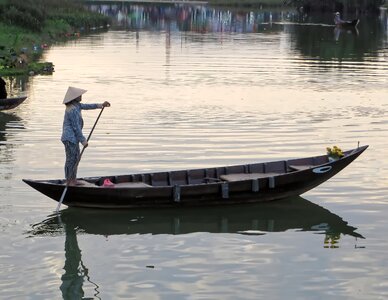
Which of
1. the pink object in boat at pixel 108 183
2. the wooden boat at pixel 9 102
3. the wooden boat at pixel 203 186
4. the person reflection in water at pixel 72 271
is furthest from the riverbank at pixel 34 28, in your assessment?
the person reflection in water at pixel 72 271

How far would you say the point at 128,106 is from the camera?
29.7 m

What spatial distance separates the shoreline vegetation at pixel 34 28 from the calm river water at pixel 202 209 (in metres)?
1.67

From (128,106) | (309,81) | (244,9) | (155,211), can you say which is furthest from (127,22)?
(155,211)

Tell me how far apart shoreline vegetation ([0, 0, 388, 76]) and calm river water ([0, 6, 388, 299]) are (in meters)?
1.67

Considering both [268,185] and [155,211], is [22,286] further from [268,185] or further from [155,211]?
[268,185]

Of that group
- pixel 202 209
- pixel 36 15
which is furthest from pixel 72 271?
pixel 36 15

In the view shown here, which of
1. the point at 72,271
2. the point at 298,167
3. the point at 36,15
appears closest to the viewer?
the point at 72,271

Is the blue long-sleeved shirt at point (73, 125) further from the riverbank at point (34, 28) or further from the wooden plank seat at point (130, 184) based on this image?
the riverbank at point (34, 28)

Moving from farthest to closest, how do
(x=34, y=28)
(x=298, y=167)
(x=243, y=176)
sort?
(x=34, y=28) < (x=298, y=167) < (x=243, y=176)

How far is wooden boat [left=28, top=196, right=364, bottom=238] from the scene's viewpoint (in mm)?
15701

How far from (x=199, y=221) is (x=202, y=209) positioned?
51 centimetres

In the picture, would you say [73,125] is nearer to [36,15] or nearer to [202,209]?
[202,209]

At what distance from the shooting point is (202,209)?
16.7m

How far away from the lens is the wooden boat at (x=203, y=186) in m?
15.9
